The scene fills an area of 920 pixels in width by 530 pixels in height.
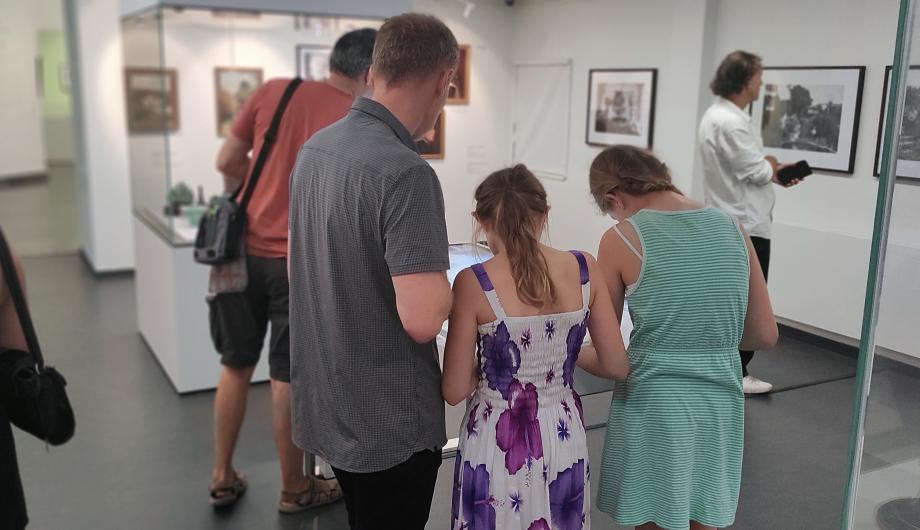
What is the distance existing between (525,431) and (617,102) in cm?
119

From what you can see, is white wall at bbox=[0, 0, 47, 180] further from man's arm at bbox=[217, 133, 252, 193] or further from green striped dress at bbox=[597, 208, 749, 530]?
green striped dress at bbox=[597, 208, 749, 530]

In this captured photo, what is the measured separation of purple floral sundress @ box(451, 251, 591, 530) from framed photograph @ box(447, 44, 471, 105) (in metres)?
0.87

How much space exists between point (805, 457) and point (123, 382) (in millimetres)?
3547

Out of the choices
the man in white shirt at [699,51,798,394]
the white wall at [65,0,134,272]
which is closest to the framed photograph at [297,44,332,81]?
the white wall at [65,0,134,272]

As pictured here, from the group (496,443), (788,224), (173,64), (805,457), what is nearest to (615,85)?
(788,224)

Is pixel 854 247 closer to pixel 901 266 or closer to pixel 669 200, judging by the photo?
pixel 901 266

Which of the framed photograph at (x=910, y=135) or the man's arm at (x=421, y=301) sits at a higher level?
the framed photograph at (x=910, y=135)

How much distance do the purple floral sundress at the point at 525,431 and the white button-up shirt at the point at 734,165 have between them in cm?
105

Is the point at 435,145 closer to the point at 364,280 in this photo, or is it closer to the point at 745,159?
the point at 364,280

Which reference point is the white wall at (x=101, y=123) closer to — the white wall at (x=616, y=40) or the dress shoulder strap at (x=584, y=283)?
the white wall at (x=616, y=40)

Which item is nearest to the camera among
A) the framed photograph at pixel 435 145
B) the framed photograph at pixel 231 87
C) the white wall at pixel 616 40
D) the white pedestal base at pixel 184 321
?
the framed photograph at pixel 435 145

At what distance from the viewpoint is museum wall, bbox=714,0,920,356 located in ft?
7.79

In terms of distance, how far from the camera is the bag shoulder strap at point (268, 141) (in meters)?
2.73

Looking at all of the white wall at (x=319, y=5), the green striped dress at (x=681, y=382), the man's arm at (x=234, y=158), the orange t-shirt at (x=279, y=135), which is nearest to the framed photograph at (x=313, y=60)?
the white wall at (x=319, y=5)
